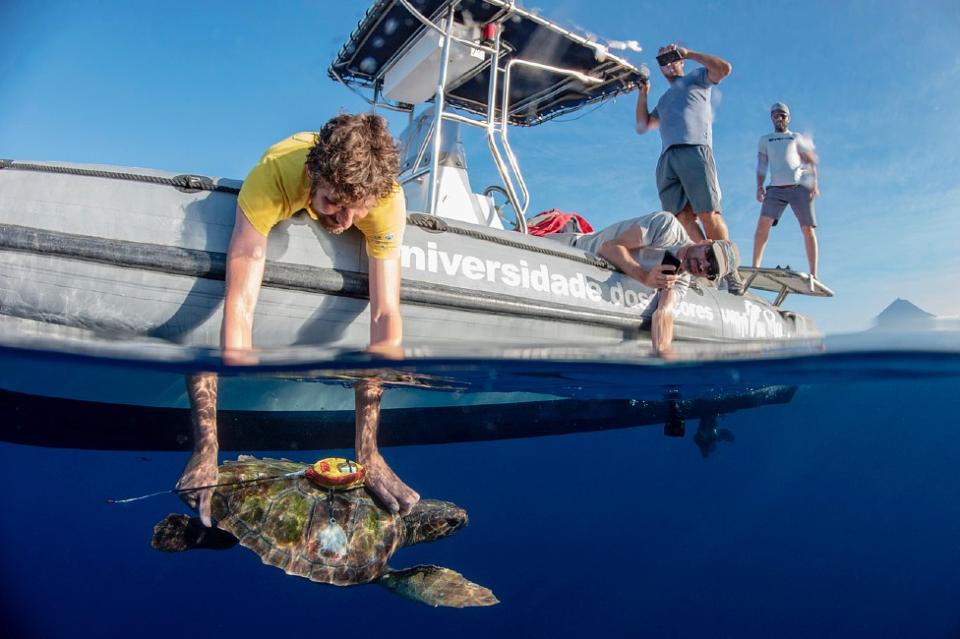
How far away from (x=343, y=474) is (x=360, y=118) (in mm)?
2271

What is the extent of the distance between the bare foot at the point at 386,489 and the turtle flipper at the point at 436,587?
1.36 feet

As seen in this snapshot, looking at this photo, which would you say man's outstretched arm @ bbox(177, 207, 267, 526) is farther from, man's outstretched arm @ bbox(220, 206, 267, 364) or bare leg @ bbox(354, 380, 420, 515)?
bare leg @ bbox(354, 380, 420, 515)

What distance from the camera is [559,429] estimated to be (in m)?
7.02

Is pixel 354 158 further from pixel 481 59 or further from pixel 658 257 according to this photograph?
pixel 481 59

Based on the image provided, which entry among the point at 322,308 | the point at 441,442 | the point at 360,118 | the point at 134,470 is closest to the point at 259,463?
the point at 322,308

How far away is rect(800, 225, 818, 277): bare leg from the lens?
603 cm

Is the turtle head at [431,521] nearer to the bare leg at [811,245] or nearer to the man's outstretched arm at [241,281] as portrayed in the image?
the man's outstretched arm at [241,281]

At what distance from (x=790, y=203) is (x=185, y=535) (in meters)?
7.23

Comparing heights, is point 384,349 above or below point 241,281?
below

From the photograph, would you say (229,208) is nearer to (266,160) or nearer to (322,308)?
(266,160)

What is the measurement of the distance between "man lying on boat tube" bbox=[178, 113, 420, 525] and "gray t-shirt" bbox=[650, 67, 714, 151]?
12.2 ft

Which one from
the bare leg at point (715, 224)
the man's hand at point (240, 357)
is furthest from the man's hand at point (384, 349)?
the bare leg at point (715, 224)

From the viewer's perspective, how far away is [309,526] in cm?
328

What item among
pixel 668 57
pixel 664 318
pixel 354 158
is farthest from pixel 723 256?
pixel 354 158
